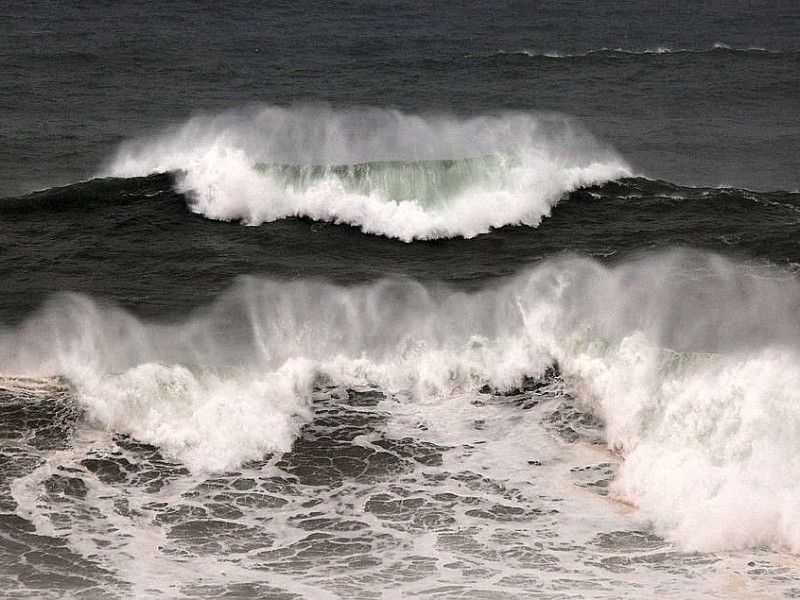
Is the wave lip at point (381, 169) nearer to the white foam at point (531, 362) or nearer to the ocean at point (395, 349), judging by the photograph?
the ocean at point (395, 349)

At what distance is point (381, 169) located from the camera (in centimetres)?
2353

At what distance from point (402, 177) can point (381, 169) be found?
0.51 meters

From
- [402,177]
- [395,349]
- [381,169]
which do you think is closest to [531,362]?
[395,349]

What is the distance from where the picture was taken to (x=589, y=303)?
17.9 metres

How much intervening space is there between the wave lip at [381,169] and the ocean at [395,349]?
0.09 m

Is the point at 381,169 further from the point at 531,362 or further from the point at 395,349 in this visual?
the point at 531,362

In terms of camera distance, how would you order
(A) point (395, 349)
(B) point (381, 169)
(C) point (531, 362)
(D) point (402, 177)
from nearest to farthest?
(C) point (531, 362) < (A) point (395, 349) < (D) point (402, 177) < (B) point (381, 169)

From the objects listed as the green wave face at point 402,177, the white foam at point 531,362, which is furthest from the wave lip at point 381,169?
the white foam at point 531,362

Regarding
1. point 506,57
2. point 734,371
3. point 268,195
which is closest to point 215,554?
point 734,371

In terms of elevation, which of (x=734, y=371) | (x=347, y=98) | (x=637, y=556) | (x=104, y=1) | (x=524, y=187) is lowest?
(x=637, y=556)

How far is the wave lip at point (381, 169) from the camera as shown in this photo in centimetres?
2245

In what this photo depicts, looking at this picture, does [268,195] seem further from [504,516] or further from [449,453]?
[504,516]

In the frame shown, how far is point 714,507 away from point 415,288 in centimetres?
726

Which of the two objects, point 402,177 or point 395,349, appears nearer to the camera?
point 395,349
